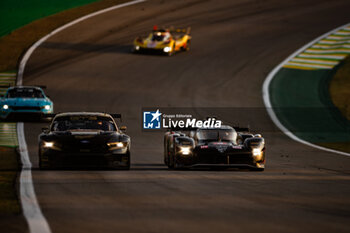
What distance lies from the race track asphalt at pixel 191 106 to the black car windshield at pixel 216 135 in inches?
40.2

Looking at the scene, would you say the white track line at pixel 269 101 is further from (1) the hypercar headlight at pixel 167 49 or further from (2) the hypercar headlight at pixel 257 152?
(1) the hypercar headlight at pixel 167 49

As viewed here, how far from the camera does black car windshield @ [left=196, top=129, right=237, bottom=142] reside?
1791 centimetres

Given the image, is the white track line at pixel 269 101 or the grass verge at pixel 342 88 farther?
the grass verge at pixel 342 88

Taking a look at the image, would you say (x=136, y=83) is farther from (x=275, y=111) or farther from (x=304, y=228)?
(x=304, y=228)

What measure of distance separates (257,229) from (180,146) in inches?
332

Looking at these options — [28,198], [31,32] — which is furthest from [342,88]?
[28,198]

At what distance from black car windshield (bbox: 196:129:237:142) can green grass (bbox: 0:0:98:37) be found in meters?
29.5

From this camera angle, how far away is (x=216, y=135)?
18.1m

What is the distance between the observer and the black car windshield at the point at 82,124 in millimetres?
17766

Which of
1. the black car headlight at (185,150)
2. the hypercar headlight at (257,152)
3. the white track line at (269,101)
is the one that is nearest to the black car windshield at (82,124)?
the black car headlight at (185,150)

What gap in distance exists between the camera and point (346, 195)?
12289 millimetres

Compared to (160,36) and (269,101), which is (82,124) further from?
(160,36)

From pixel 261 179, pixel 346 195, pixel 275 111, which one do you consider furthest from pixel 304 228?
pixel 275 111

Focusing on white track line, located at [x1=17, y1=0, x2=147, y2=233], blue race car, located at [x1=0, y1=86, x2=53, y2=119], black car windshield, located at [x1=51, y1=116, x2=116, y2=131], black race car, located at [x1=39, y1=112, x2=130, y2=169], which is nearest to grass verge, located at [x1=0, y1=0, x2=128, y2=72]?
blue race car, located at [x1=0, y1=86, x2=53, y2=119]
